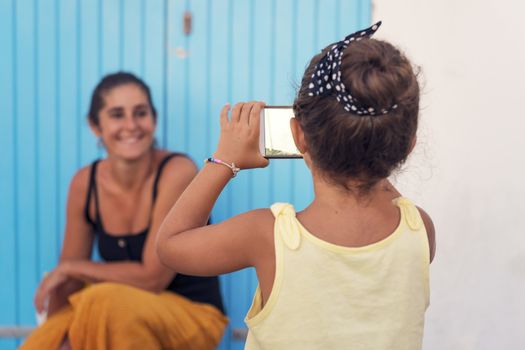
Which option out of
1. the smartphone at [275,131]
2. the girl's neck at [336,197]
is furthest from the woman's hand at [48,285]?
the girl's neck at [336,197]

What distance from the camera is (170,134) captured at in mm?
3539

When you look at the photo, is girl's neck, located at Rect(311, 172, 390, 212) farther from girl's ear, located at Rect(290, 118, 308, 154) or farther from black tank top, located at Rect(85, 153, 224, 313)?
black tank top, located at Rect(85, 153, 224, 313)

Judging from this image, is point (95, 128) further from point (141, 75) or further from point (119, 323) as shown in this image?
point (119, 323)

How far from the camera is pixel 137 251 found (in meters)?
3.33

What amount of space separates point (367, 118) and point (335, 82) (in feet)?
0.31

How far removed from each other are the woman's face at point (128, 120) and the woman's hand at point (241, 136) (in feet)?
5.26

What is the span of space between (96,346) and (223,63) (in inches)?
51.1

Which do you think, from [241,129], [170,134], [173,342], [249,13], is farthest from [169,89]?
[241,129]

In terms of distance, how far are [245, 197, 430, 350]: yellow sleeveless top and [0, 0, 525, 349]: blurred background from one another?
1570 mm

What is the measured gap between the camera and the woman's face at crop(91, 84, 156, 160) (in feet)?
11.1

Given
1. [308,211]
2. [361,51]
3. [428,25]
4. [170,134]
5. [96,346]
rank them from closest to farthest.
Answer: [361,51] < [308,211] < [96,346] < [428,25] < [170,134]

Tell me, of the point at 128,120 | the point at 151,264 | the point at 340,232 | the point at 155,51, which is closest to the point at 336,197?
the point at 340,232

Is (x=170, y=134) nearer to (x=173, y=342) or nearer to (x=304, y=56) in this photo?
(x=304, y=56)

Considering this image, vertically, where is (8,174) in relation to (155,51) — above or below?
below
